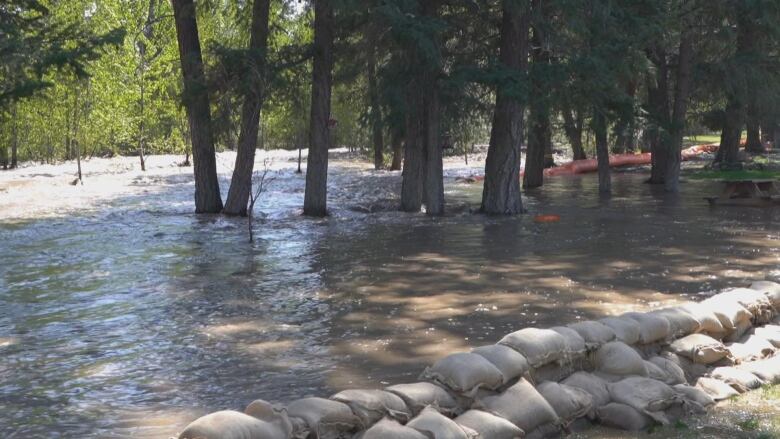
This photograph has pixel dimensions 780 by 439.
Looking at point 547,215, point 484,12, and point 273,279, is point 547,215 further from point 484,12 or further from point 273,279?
point 273,279

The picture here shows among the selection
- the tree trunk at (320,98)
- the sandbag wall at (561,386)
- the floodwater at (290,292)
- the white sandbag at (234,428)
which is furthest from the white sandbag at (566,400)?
the tree trunk at (320,98)

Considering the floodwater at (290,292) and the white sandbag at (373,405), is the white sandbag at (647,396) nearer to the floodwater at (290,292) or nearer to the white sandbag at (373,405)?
the floodwater at (290,292)

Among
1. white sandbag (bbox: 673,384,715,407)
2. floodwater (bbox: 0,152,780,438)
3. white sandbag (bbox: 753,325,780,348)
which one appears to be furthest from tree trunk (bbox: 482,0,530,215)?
white sandbag (bbox: 673,384,715,407)

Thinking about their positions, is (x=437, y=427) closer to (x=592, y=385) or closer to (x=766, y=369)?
(x=592, y=385)

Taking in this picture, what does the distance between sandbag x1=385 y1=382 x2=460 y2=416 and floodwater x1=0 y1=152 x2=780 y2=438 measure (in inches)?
50.0

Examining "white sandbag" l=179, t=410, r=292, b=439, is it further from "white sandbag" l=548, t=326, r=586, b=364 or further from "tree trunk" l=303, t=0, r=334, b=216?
"tree trunk" l=303, t=0, r=334, b=216

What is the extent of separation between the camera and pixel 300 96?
20844mm

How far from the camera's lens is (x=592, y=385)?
6652 millimetres

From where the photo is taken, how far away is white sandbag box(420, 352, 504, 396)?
590 cm

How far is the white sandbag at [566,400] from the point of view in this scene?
6.21 metres

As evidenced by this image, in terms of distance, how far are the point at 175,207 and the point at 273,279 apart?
1308cm

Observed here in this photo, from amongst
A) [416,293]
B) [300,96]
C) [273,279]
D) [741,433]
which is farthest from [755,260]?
[300,96]

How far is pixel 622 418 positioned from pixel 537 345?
75 centimetres

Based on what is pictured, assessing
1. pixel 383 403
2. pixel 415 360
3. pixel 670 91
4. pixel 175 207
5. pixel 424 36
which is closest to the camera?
pixel 383 403
